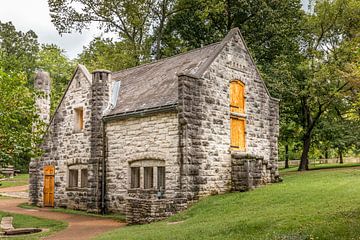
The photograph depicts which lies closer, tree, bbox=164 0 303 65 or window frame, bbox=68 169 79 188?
window frame, bbox=68 169 79 188

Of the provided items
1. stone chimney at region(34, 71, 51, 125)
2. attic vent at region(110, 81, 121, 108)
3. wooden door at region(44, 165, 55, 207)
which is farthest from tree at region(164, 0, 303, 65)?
wooden door at region(44, 165, 55, 207)

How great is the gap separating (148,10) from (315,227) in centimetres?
2983

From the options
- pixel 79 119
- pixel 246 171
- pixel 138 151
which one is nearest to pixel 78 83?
pixel 79 119

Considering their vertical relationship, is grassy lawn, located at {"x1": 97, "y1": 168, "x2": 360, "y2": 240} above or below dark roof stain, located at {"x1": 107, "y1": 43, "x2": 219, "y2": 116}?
below

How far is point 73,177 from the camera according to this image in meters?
22.4

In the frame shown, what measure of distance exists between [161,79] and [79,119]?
5.18 meters

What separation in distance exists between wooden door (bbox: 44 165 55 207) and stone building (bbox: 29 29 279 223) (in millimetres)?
56

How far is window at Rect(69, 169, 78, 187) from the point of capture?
72.8 ft

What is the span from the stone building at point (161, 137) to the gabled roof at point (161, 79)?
7cm

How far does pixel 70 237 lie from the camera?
13.8m

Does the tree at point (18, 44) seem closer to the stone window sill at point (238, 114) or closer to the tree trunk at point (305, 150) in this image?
the tree trunk at point (305, 150)

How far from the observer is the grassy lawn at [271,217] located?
33.0 ft

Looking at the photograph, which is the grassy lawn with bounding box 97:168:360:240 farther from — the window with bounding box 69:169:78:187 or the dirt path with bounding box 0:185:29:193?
the dirt path with bounding box 0:185:29:193

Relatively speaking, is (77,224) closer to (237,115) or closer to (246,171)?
(246,171)
